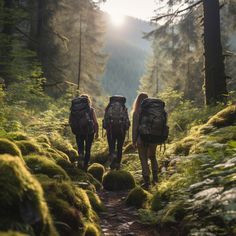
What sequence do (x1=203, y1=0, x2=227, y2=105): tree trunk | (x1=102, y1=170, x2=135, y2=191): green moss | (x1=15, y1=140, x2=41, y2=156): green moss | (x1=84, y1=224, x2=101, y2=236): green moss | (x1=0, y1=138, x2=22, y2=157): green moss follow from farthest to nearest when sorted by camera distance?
(x1=203, y1=0, x2=227, y2=105): tree trunk → (x1=102, y1=170, x2=135, y2=191): green moss → (x1=15, y1=140, x2=41, y2=156): green moss → (x1=0, y1=138, x2=22, y2=157): green moss → (x1=84, y1=224, x2=101, y2=236): green moss

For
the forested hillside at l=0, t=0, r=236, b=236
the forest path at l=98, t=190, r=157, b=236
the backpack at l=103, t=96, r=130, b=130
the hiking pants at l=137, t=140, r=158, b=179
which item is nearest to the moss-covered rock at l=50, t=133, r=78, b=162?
the forested hillside at l=0, t=0, r=236, b=236

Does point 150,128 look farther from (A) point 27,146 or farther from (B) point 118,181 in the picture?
(A) point 27,146

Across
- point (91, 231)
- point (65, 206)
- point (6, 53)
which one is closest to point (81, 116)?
point (91, 231)

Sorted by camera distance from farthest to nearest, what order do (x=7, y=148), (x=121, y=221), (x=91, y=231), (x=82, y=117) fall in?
(x=82, y=117)
(x=121, y=221)
(x=7, y=148)
(x=91, y=231)

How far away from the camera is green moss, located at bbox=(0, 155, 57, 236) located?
2844mm

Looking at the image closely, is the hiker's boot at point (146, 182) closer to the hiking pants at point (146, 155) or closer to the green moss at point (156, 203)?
the hiking pants at point (146, 155)

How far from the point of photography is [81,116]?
1023 cm

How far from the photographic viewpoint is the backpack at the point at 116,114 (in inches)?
444

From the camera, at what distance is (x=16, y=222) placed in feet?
9.28

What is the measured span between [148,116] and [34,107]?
416 inches

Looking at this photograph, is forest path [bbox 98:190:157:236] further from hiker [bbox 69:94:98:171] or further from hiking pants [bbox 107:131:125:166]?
hiking pants [bbox 107:131:125:166]

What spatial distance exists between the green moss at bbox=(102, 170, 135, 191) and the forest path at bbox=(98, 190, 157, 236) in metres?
1.04

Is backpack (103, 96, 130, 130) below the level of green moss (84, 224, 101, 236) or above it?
above

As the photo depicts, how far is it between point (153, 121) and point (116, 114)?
2848mm
